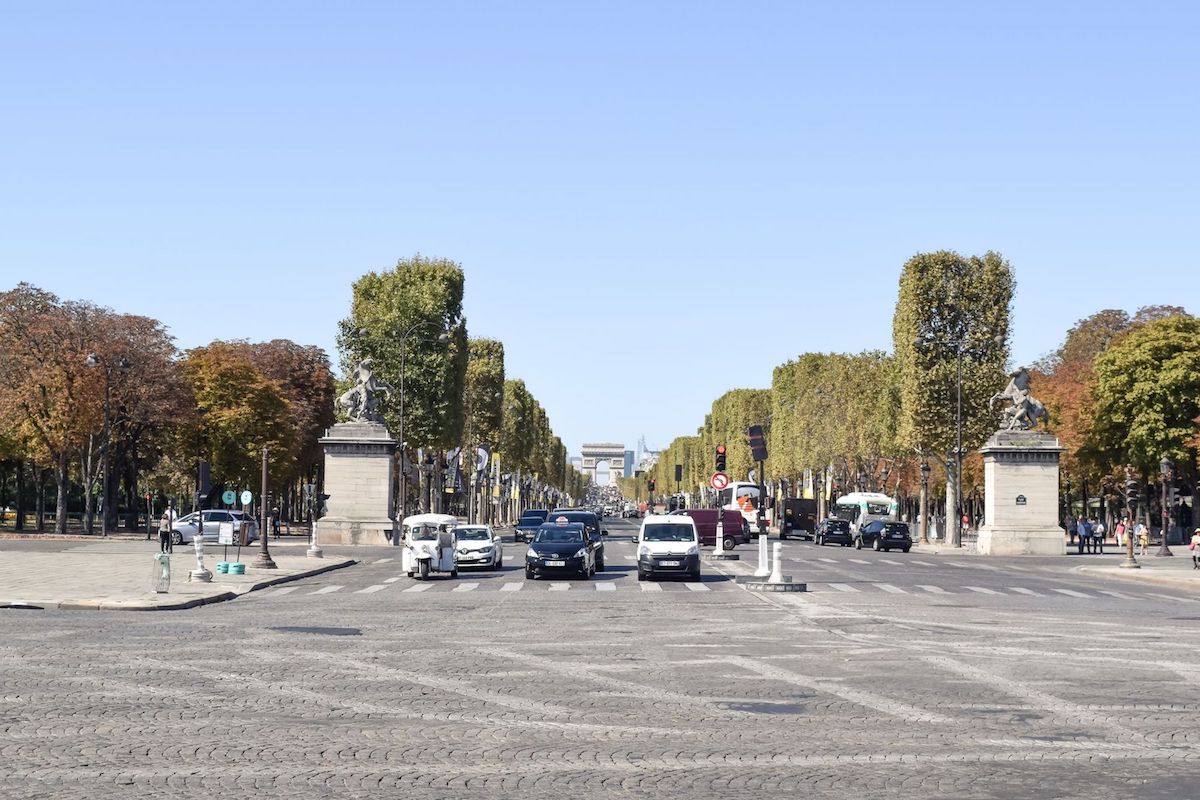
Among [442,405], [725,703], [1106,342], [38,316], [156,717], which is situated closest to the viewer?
[156,717]

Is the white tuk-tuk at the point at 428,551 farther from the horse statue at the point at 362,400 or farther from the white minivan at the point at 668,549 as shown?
the horse statue at the point at 362,400

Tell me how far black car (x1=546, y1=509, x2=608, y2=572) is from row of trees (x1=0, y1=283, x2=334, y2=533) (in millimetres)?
17171

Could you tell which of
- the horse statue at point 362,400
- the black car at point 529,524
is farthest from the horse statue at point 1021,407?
the horse statue at point 362,400

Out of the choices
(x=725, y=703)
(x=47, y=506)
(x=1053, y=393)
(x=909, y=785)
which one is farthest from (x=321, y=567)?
(x=47, y=506)

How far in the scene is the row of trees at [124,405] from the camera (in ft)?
245

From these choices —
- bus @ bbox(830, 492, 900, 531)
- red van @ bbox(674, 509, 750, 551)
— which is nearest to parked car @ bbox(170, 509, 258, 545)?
red van @ bbox(674, 509, 750, 551)

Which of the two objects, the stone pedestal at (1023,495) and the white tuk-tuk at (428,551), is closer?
the white tuk-tuk at (428,551)

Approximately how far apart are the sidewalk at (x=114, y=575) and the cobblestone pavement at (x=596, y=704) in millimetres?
2775

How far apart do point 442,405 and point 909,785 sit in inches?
2970

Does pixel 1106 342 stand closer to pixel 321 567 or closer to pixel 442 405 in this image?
pixel 442 405

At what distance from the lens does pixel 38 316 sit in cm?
7619

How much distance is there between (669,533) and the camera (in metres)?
41.8

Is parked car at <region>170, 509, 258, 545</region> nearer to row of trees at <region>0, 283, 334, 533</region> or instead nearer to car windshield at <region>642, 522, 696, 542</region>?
row of trees at <region>0, 283, 334, 533</region>

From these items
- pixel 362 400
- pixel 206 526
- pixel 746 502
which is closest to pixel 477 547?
pixel 746 502
